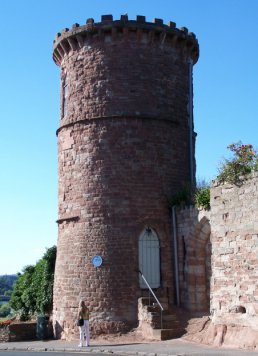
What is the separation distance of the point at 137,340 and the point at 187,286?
2.55 meters

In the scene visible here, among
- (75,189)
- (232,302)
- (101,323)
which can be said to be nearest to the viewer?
(232,302)

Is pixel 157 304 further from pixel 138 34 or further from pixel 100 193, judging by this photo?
pixel 138 34

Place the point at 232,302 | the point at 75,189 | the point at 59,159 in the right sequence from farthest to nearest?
the point at 59,159 < the point at 75,189 < the point at 232,302

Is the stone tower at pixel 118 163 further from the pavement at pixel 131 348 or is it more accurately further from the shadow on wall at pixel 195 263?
the pavement at pixel 131 348

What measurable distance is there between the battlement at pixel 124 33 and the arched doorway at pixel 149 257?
672cm

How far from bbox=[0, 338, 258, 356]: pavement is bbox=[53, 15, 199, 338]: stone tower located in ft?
3.69

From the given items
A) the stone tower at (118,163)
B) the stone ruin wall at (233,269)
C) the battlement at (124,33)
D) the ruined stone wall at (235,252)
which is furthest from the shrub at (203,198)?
the battlement at (124,33)

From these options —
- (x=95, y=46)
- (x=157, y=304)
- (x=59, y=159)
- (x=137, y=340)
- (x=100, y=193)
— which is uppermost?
(x=95, y=46)

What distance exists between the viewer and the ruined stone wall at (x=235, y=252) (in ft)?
44.3

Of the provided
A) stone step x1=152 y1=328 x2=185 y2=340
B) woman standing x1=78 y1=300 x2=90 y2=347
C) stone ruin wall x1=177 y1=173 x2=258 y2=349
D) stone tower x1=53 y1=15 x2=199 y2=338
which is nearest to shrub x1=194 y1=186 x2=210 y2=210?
stone ruin wall x1=177 y1=173 x2=258 y2=349

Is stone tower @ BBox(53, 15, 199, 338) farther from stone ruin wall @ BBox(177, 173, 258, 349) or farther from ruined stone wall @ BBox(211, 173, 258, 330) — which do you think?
ruined stone wall @ BBox(211, 173, 258, 330)

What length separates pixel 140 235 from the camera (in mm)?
17844

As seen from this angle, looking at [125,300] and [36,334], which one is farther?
[36,334]

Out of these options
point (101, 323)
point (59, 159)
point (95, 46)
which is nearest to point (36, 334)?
point (101, 323)
